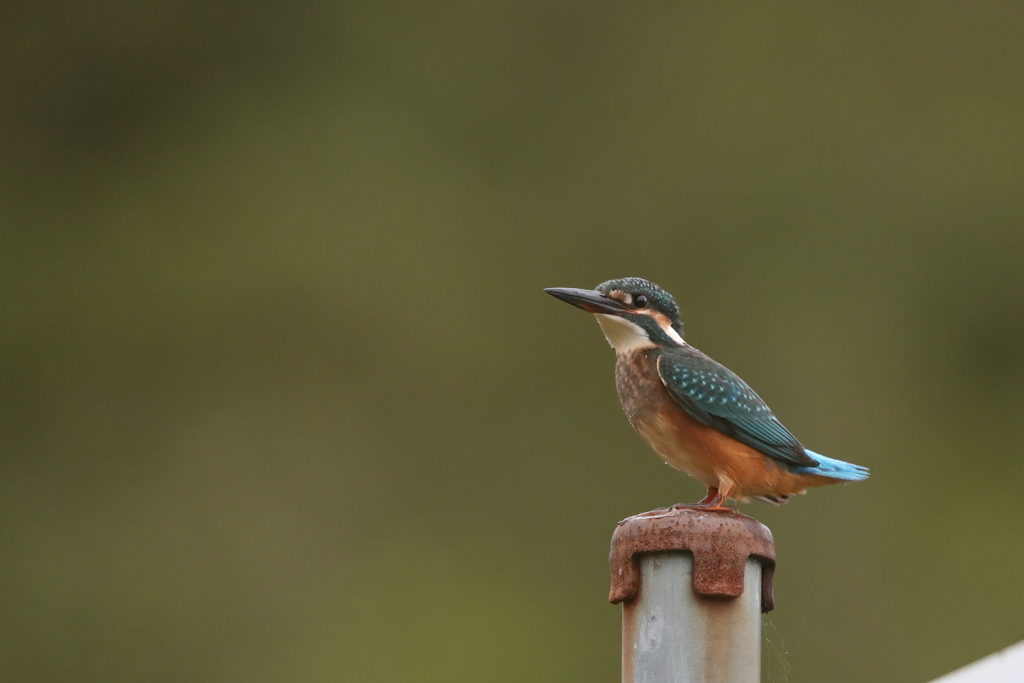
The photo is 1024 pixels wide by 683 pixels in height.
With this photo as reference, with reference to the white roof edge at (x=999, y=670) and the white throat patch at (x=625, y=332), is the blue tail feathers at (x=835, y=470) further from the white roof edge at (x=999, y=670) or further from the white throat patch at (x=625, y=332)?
the white roof edge at (x=999, y=670)

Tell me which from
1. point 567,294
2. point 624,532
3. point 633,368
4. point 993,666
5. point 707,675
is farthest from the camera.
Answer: point 633,368

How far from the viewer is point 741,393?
2.02 meters

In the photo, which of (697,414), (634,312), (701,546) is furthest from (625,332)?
(701,546)

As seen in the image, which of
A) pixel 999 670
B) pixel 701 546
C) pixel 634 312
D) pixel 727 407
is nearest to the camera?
pixel 999 670

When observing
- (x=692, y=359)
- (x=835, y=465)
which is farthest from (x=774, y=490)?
(x=692, y=359)

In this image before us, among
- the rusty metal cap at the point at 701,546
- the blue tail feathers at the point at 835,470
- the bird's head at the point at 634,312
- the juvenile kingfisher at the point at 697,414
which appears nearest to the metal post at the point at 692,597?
the rusty metal cap at the point at 701,546

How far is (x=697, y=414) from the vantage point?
2.00m

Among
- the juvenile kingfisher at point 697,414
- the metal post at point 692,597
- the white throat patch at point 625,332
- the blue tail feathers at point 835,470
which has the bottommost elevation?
the metal post at point 692,597

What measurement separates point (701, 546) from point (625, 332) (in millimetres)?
732

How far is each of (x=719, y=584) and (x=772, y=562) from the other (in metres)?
0.15

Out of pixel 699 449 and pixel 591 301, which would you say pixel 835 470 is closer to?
pixel 699 449

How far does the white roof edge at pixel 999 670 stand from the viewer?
33.7 inches

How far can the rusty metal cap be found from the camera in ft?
4.79

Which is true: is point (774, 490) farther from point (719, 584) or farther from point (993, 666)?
point (993, 666)
